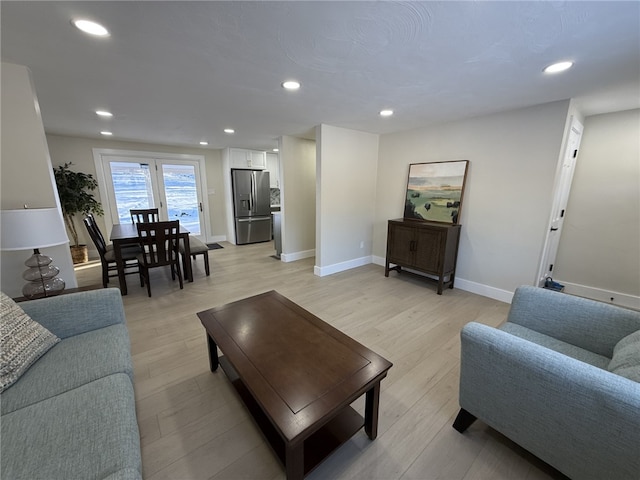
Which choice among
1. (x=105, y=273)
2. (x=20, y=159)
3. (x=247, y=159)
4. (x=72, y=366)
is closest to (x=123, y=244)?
(x=105, y=273)

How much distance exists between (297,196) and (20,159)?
10.9 feet

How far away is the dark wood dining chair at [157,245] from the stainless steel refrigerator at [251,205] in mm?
2596

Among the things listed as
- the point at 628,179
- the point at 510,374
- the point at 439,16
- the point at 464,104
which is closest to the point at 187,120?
the point at 439,16

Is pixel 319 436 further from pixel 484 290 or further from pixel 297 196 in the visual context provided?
pixel 297 196

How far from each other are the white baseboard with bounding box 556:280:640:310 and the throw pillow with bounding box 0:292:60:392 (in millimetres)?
5150

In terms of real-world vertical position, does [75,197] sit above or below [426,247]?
above

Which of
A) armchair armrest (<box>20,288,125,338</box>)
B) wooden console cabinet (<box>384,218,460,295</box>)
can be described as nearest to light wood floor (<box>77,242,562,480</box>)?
wooden console cabinet (<box>384,218,460,295</box>)

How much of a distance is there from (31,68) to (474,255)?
4778 mm

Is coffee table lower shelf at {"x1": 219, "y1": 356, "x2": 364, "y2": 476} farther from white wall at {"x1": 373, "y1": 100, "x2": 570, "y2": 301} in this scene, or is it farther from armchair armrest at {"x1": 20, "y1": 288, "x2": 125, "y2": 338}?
white wall at {"x1": 373, "y1": 100, "x2": 570, "y2": 301}

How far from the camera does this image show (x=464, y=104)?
104 inches

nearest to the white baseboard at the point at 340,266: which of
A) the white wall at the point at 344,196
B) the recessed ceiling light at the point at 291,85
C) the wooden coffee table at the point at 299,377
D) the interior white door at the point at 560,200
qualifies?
the white wall at the point at 344,196

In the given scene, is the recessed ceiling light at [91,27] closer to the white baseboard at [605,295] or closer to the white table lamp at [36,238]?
the white table lamp at [36,238]

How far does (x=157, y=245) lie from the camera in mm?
3207

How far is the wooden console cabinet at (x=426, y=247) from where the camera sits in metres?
3.23
